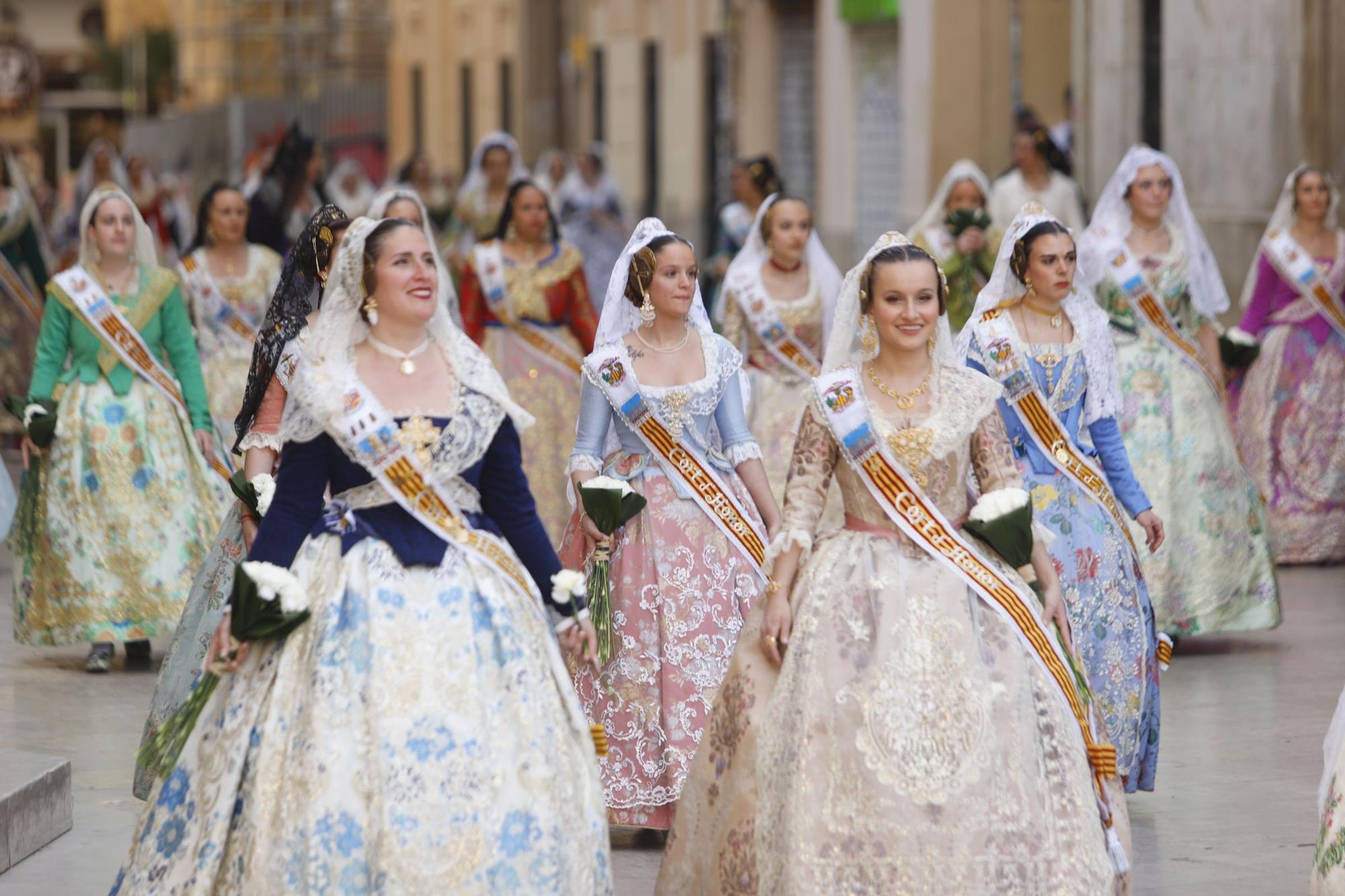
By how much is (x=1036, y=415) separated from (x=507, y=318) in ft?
13.3

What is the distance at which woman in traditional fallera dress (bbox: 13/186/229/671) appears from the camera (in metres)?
9.25

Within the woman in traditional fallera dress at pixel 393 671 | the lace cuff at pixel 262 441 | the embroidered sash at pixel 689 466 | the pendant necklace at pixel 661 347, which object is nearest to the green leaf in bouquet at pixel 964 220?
the pendant necklace at pixel 661 347

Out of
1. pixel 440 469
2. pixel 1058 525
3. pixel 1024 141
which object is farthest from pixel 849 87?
pixel 440 469

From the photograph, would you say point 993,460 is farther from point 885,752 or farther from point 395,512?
point 395,512

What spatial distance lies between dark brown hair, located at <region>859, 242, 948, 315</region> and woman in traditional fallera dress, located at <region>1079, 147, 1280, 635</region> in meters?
3.78

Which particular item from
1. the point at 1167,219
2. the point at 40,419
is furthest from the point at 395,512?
the point at 1167,219

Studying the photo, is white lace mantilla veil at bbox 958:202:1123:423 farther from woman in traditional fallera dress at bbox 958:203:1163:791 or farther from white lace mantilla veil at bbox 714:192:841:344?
white lace mantilla veil at bbox 714:192:841:344

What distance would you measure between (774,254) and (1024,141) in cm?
470

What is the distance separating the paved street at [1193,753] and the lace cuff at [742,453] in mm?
1115

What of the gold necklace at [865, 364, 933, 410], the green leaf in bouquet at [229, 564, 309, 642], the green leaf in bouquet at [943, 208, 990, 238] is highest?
the green leaf in bouquet at [943, 208, 990, 238]

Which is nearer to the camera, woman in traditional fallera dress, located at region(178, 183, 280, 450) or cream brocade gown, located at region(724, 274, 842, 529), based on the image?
cream brocade gown, located at region(724, 274, 842, 529)

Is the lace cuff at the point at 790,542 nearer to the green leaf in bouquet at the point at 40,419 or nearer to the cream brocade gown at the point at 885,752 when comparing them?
the cream brocade gown at the point at 885,752

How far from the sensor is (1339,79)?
46.5 ft

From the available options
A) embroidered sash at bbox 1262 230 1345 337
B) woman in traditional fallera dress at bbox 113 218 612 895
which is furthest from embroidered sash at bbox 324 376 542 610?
embroidered sash at bbox 1262 230 1345 337
